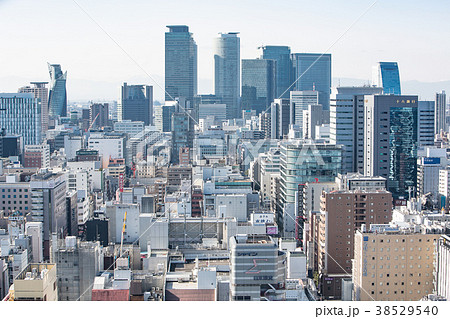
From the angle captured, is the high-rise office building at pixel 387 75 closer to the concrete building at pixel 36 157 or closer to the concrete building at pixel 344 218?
the concrete building at pixel 344 218

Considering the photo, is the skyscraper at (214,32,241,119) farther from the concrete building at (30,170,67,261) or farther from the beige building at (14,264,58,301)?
the concrete building at (30,170,67,261)

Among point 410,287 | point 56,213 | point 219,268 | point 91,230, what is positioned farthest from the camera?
point 56,213

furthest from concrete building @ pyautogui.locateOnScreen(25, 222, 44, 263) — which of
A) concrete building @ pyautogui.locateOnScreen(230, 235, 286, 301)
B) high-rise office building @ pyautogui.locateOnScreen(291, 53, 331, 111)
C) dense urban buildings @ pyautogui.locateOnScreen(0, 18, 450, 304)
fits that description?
high-rise office building @ pyautogui.locateOnScreen(291, 53, 331, 111)

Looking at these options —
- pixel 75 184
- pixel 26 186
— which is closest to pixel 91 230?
pixel 26 186

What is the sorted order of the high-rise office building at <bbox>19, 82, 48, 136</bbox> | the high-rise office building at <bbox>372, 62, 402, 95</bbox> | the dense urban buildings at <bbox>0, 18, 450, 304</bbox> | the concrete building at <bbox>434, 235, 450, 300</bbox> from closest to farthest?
the concrete building at <bbox>434, 235, 450, 300</bbox> < the dense urban buildings at <bbox>0, 18, 450, 304</bbox> < the high-rise office building at <bbox>372, 62, 402, 95</bbox> < the high-rise office building at <bbox>19, 82, 48, 136</bbox>

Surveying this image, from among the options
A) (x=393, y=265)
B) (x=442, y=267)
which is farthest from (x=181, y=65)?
(x=442, y=267)

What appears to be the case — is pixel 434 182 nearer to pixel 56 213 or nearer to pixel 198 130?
pixel 56 213
